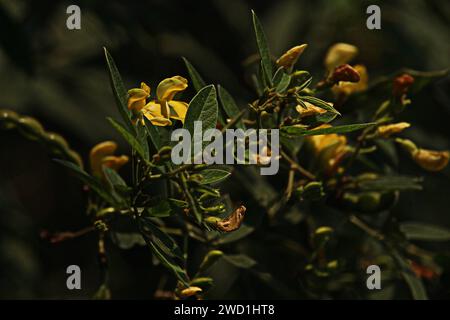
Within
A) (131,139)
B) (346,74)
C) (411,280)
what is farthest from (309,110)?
(411,280)

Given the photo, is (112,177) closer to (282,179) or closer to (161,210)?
(161,210)

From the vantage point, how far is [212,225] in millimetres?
1020

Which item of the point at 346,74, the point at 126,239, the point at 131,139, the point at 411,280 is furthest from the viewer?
the point at 411,280

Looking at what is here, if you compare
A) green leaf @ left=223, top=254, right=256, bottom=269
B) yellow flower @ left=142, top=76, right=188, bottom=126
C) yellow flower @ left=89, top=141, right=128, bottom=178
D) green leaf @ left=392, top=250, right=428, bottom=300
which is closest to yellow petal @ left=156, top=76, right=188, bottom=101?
yellow flower @ left=142, top=76, right=188, bottom=126

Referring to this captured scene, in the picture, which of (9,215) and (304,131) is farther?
(9,215)

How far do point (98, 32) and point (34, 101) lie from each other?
0.30m

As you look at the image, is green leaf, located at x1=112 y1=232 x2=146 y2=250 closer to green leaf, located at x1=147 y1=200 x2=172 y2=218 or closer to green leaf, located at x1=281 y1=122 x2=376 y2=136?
green leaf, located at x1=147 y1=200 x2=172 y2=218

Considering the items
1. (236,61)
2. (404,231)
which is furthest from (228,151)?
(236,61)

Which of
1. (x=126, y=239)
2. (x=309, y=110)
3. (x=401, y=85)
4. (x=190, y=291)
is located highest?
(x=401, y=85)

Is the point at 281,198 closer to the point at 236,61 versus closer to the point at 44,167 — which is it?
the point at 236,61

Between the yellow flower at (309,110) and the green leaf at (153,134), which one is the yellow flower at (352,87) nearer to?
the yellow flower at (309,110)

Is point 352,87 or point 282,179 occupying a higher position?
point 352,87

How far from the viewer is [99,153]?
4.17ft

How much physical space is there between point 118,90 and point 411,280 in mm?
648
